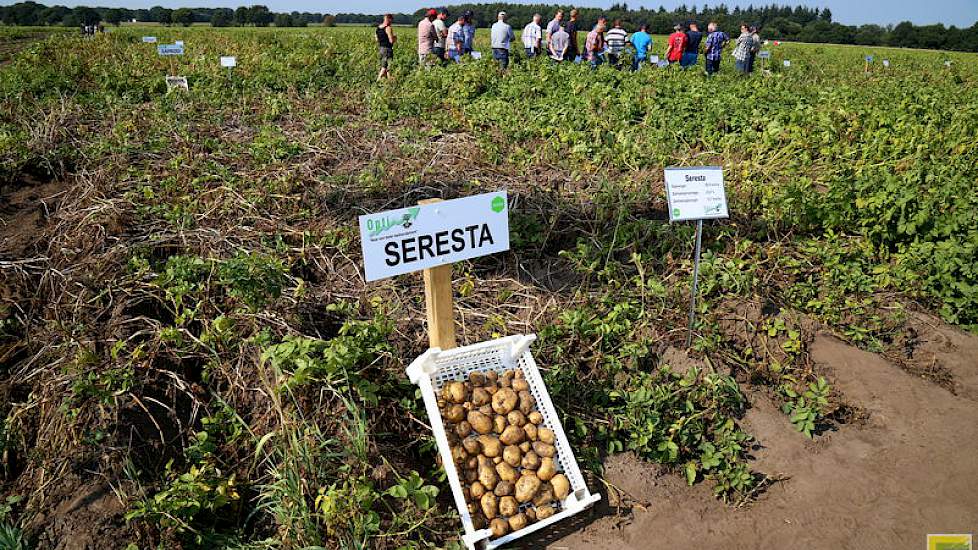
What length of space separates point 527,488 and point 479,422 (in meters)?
0.38

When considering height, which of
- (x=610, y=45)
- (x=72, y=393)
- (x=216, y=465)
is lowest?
(x=216, y=465)

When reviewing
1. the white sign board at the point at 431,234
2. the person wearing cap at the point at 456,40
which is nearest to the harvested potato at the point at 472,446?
the white sign board at the point at 431,234

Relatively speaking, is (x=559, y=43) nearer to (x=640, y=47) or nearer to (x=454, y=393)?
(x=640, y=47)

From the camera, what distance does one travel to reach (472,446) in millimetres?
2869

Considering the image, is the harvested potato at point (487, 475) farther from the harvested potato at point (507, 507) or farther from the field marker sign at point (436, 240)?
the field marker sign at point (436, 240)

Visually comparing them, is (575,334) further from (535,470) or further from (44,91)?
(44,91)

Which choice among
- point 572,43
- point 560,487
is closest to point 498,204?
point 560,487

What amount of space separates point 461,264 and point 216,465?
6.90 ft

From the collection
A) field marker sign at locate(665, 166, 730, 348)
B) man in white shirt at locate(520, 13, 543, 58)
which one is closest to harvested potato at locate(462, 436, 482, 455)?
field marker sign at locate(665, 166, 730, 348)

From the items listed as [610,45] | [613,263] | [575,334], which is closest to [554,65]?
[610,45]

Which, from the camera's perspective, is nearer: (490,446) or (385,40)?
(490,446)

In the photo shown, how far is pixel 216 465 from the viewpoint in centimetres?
294

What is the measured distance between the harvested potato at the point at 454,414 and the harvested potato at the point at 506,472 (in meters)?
0.29

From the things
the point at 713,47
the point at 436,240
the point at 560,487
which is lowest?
the point at 560,487
